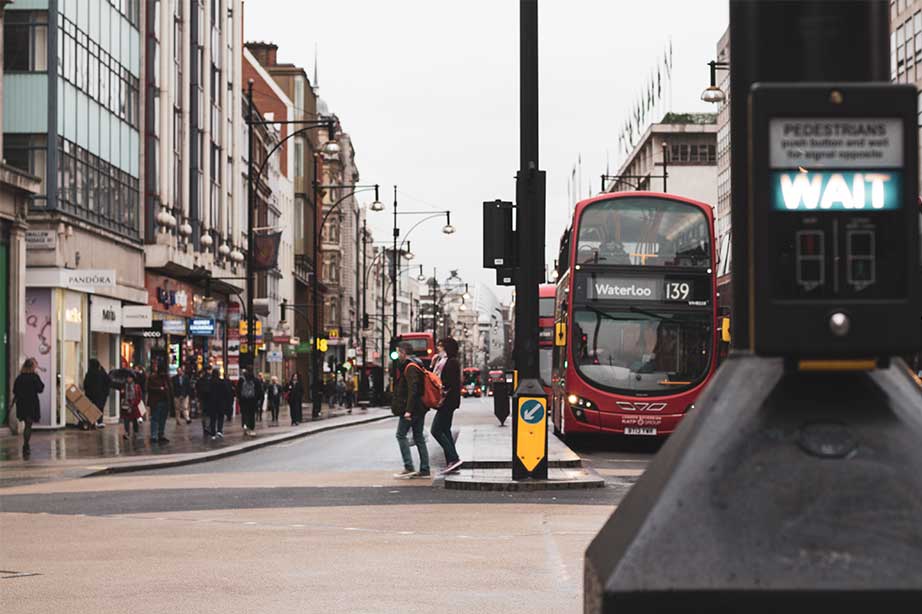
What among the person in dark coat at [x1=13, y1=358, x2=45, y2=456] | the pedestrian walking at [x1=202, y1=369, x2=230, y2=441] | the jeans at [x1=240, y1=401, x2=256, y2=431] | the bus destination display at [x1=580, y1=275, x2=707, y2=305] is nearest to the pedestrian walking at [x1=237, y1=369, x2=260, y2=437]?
the jeans at [x1=240, y1=401, x2=256, y2=431]

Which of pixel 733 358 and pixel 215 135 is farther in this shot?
pixel 215 135

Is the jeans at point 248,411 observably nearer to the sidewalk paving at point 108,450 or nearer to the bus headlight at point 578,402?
the sidewalk paving at point 108,450

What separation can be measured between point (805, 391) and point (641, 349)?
74.7 ft

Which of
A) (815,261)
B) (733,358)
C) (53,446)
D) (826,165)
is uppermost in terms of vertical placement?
(826,165)

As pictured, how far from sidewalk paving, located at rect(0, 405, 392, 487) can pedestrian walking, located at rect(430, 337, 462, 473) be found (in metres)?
4.89

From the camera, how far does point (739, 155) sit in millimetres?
3297

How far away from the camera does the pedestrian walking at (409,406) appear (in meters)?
19.6

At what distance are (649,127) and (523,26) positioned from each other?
109 meters

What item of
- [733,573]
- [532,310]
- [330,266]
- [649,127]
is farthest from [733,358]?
[649,127]

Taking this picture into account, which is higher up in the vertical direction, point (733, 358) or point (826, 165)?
point (826, 165)

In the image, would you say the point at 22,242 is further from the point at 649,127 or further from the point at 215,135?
the point at 649,127

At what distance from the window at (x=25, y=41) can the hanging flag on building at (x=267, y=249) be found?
1487 centimetres

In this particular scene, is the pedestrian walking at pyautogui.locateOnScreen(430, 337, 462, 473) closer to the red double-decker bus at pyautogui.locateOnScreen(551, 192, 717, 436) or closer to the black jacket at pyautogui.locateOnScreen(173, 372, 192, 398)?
the red double-decker bus at pyautogui.locateOnScreen(551, 192, 717, 436)

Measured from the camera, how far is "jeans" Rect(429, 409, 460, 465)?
821 inches
